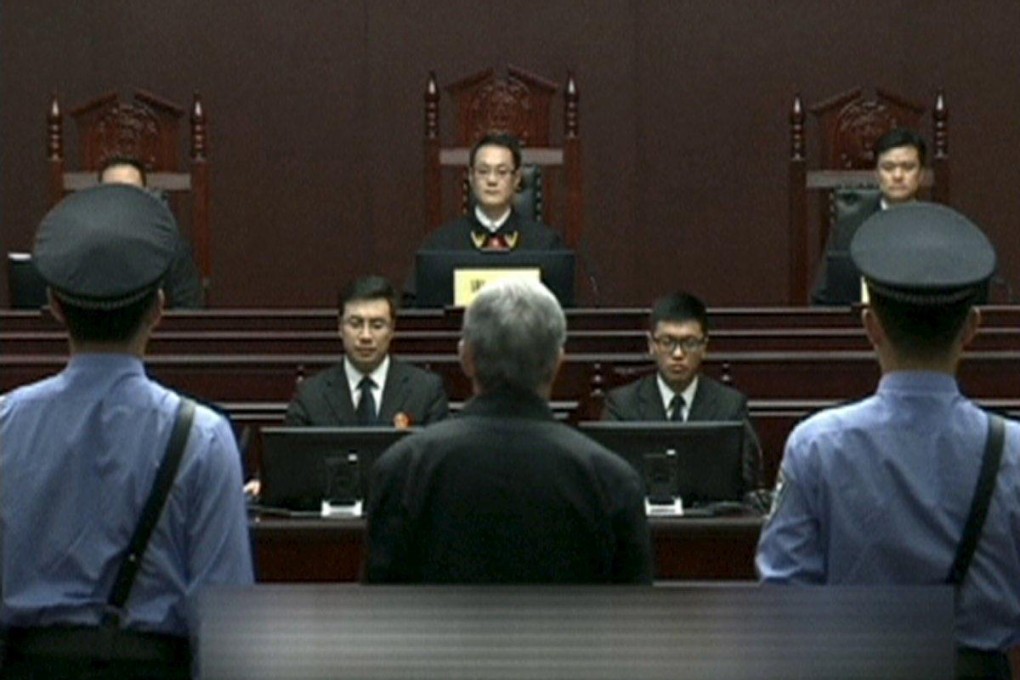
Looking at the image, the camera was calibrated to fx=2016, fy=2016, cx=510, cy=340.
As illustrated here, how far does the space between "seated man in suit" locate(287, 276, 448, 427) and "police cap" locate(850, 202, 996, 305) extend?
3.89 meters

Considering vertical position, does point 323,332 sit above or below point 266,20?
below

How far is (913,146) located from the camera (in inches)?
331

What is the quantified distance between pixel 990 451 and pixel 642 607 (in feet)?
5.79

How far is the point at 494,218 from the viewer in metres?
8.56

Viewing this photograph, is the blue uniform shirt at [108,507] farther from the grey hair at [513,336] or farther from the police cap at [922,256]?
the police cap at [922,256]

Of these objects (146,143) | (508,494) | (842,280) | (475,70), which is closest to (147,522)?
(508,494)

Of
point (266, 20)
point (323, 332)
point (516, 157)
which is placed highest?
point (266, 20)

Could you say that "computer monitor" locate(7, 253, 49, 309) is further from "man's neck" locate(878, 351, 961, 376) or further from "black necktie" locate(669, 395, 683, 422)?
"man's neck" locate(878, 351, 961, 376)

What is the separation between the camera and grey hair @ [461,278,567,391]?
2.86 metres

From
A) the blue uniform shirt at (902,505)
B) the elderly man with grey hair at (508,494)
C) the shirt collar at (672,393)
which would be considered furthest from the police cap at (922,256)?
the shirt collar at (672,393)

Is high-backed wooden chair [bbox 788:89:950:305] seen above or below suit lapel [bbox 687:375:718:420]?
above

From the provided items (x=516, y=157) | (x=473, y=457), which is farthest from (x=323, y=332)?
(x=473, y=457)

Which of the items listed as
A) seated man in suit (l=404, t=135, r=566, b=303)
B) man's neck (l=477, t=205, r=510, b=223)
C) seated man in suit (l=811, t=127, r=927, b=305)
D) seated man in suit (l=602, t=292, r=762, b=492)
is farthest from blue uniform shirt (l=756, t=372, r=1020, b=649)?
man's neck (l=477, t=205, r=510, b=223)

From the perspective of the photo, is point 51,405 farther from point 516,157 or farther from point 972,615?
point 516,157
